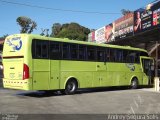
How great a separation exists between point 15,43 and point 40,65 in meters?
1.68

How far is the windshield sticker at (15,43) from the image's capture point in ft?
56.1

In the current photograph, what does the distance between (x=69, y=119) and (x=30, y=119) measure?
1.18 meters

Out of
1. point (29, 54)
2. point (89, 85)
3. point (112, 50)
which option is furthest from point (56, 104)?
point (112, 50)

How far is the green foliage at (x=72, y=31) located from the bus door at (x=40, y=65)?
5562 centimetres

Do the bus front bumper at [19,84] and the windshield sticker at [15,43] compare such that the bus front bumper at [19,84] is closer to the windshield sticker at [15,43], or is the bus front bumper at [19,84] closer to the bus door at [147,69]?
the windshield sticker at [15,43]

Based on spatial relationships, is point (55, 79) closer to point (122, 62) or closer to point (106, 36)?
point (122, 62)

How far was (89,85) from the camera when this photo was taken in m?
20.5

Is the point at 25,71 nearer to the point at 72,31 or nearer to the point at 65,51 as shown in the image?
the point at 65,51

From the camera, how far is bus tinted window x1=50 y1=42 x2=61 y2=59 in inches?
703

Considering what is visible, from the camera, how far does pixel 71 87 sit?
19.2 metres

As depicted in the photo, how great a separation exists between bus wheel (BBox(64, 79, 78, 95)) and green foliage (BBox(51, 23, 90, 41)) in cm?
5382

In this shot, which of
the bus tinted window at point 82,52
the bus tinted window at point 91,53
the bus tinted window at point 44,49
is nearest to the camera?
the bus tinted window at point 44,49

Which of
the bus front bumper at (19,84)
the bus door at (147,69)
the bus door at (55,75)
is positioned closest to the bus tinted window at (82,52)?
the bus door at (55,75)

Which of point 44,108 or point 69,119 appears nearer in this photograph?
point 69,119
